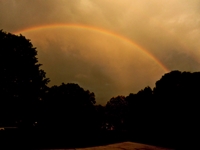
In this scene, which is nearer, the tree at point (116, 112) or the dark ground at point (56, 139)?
the dark ground at point (56, 139)

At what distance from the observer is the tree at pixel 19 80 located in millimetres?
23266

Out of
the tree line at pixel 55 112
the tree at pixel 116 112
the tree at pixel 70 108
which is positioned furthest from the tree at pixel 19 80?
the tree at pixel 116 112

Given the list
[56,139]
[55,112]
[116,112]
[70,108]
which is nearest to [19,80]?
[56,139]

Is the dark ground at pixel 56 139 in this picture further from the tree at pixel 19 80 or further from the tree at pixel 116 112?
the tree at pixel 116 112

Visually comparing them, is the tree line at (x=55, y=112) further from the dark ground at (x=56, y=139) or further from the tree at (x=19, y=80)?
the dark ground at (x=56, y=139)

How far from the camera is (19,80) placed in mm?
24672

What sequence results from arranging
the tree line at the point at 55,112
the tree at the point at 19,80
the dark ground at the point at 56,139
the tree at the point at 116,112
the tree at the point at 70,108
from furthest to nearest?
the tree at the point at 116,112
the tree at the point at 70,108
the tree at the point at 19,80
the tree line at the point at 55,112
the dark ground at the point at 56,139

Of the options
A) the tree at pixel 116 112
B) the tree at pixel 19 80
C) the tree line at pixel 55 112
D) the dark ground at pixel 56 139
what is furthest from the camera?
the tree at pixel 116 112

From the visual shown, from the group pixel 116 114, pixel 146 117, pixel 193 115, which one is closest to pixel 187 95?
pixel 193 115

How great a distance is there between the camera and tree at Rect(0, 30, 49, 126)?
23.3 m

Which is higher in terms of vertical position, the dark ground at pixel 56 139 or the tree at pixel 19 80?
the tree at pixel 19 80

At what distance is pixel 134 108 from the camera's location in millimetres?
34719

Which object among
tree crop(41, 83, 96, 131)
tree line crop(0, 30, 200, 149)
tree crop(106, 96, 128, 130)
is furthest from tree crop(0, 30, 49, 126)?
tree crop(106, 96, 128, 130)

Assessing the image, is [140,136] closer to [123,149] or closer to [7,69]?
[123,149]
